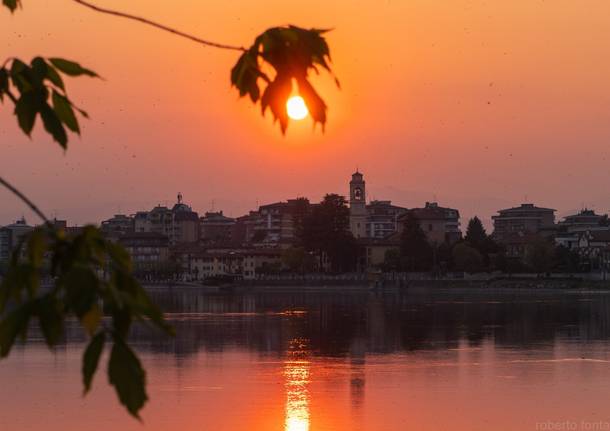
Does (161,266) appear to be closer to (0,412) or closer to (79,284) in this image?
(0,412)

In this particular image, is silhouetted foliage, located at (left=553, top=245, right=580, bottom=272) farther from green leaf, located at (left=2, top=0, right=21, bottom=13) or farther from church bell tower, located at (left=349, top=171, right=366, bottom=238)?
green leaf, located at (left=2, top=0, right=21, bottom=13)

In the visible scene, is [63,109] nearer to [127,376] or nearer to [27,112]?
[27,112]

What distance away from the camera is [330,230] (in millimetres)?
89312

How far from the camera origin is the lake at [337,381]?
16.8m

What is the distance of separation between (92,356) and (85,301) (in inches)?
3.1

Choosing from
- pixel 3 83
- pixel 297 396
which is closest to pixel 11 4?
pixel 3 83

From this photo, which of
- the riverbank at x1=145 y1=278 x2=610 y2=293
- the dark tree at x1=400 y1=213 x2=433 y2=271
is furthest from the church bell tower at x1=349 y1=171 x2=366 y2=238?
the dark tree at x1=400 y1=213 x2=433 y2=271

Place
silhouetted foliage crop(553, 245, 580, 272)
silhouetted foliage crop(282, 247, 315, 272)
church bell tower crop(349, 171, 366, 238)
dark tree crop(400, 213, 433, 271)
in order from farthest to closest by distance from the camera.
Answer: church bell tower crop(349, 171, 366, 238)
silhouetted foliage crop(282, 247, 315, 272)
dark tree crop(400, 213, 433, 271)
silhouetted foliage crop(553, 245, 580, 272)

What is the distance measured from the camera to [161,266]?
368ft

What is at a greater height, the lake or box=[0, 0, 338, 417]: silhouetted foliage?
box=[0, 0, 338, 417]: silhouetted foliage

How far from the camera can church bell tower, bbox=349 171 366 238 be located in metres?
116

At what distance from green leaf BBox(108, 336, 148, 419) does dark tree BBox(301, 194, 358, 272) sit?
86.8m

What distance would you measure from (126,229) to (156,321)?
15403cm

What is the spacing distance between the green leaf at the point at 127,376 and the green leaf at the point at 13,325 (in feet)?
0.41
